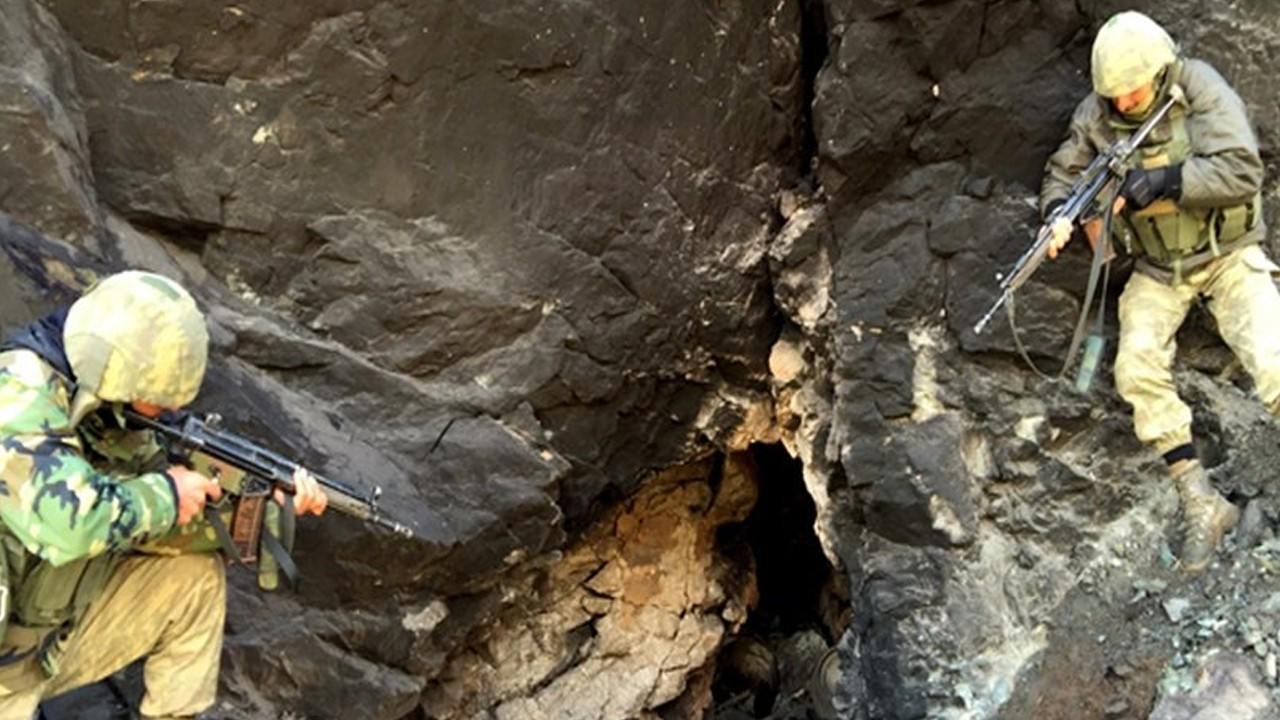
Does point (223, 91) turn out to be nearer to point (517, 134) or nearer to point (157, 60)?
point (157, 60)

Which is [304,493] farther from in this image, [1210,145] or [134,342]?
[1210,145]

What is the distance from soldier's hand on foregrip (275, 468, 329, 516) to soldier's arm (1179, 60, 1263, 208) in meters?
3.57

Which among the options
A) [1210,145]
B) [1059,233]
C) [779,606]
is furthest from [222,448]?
A: [779,606]

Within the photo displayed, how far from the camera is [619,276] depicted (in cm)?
603

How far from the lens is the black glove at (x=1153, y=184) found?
4449 millimetres

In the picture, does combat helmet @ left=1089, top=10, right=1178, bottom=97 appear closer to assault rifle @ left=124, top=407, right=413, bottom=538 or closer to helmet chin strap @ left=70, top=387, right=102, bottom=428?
assault rifle @ left=124, top=407, right=413, bottom=538

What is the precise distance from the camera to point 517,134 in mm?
5742

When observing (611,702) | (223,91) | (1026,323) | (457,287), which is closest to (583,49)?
(457,287)

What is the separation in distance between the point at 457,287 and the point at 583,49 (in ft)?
4.54

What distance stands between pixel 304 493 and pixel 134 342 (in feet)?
2.73

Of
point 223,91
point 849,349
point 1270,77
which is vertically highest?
point 1270,77

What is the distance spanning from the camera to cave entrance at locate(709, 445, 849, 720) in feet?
27.4

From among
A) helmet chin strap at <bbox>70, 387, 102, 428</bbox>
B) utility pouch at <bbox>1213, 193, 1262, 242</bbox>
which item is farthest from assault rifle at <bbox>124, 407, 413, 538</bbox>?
utility pouch at <bbox>1213, 193, 1262, 242</bbox>

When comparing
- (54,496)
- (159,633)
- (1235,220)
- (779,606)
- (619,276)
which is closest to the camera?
(54,496)
